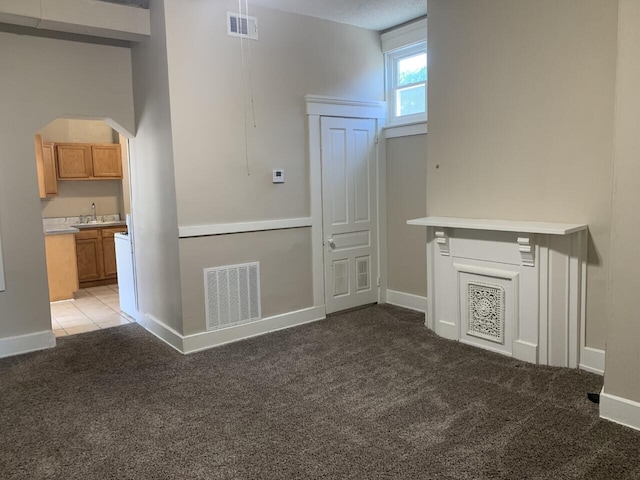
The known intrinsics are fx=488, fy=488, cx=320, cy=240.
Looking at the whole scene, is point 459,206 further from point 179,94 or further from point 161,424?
point 161,424

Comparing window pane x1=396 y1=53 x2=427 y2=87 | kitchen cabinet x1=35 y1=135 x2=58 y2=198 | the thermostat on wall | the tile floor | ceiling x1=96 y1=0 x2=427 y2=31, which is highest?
ceiling x1=96 y1=0 x2=427 y2=31

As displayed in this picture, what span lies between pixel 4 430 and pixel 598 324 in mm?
3774

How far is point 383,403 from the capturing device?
9.86 ft

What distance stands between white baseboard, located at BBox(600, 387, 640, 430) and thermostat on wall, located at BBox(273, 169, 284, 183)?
2993 mm

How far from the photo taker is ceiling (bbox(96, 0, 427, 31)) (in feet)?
13.9

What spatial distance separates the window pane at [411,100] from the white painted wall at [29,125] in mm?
2905

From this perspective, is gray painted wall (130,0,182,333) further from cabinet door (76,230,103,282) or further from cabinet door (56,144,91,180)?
cabinet door (56,144,91,180)

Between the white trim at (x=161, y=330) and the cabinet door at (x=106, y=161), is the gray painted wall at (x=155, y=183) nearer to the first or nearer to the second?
the white trim at (x=161, y=330)

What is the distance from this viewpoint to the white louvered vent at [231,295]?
13.7 feet

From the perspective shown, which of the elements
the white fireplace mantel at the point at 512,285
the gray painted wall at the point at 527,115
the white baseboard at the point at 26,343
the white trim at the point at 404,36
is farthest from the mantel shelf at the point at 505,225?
the white baseboard at the point at 26,343

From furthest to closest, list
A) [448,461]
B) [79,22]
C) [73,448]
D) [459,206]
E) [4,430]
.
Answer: [459,206] → [79,22] → [4,430] → [73,448] → [448,461]

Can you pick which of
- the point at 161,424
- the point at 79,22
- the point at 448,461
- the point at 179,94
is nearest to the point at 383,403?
the point at 448,461

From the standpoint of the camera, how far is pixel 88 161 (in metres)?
7.35

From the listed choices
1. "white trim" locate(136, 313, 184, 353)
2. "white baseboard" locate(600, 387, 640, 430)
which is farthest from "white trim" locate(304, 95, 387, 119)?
"white baseboard" locate(600, 387, 640, 430)
